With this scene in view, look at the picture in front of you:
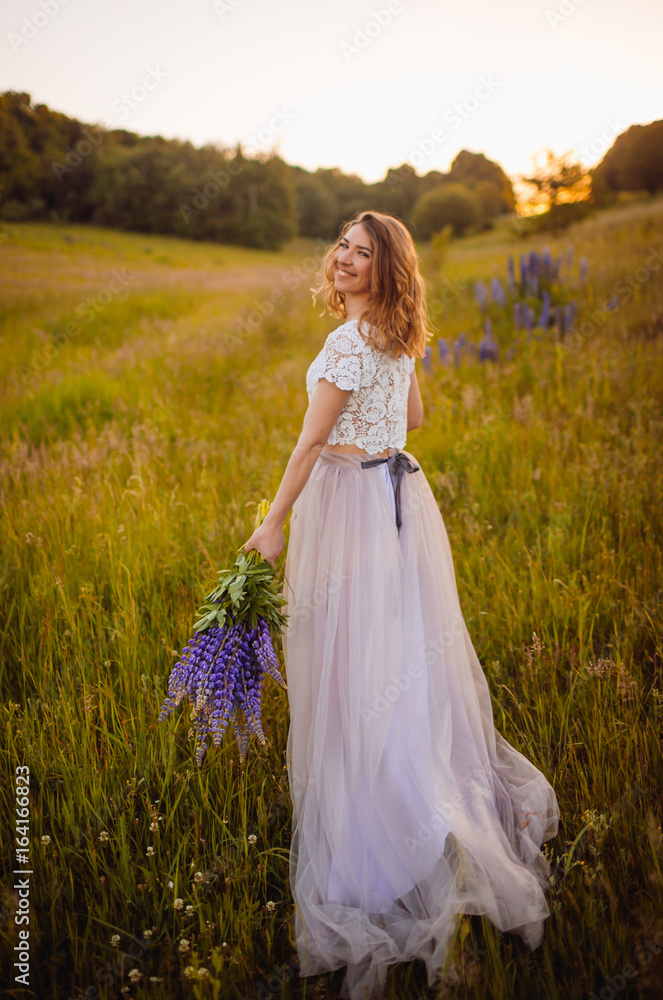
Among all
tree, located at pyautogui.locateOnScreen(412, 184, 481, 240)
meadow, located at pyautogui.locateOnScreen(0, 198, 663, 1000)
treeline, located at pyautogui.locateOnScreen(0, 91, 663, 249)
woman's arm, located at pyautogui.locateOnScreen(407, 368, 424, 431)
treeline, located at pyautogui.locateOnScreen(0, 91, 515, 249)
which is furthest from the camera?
tree, located at pyautogui.locateOnScreen(412, 184, 481, 240)

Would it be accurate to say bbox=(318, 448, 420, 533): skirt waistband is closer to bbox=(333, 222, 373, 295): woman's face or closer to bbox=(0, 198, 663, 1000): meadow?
bbox=(333, 222, 373, 295): woman's face

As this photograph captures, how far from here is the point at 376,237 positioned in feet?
6.00

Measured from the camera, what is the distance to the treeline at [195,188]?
34.6ft

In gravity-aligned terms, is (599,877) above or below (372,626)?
below

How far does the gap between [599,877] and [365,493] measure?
4.69 feet

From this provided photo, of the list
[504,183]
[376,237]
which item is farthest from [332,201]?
[376,237]

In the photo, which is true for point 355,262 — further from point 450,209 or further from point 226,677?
point 450,209

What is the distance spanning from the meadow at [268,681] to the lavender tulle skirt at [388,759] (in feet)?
0.33

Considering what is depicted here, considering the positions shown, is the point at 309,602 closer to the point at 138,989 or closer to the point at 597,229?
the point at 138,989

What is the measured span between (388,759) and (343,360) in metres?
1.40

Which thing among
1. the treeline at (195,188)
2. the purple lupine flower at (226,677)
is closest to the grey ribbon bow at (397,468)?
the purple lupine flower at (226,677)

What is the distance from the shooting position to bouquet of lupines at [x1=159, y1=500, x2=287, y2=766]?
5.44 ft

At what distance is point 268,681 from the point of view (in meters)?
2.35

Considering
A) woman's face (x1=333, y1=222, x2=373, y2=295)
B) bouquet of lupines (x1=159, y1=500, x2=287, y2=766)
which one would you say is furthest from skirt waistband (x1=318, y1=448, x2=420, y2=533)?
woman's face (x1=333, y1=222, x2=373, y2=295)
